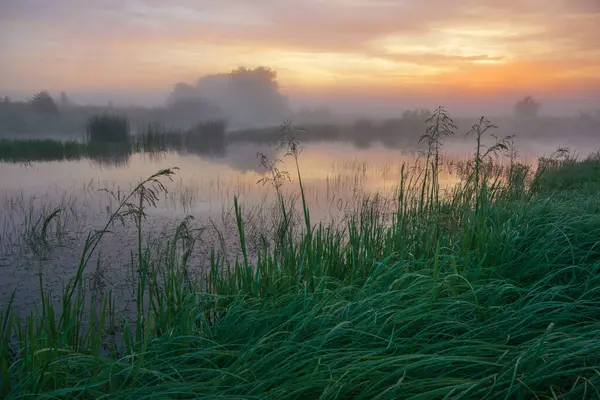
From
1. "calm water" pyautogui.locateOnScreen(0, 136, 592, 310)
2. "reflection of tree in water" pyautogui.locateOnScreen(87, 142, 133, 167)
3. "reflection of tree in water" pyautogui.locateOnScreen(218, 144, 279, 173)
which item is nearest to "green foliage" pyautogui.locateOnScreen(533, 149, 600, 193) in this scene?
"calm water" pyautogui.locateOnScreen(0, 136, 592, 310)

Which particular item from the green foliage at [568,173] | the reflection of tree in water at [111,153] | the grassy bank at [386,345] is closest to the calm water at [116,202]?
the reflection of tree in water at [111,153]

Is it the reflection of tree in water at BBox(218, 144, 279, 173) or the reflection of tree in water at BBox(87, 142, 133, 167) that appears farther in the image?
the reflection of tree in water at BBox(87, 142, 133, 167)

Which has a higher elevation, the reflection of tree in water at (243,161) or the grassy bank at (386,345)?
the reflection of tree in water at (243,161)

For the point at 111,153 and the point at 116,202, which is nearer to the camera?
the point at 116,202

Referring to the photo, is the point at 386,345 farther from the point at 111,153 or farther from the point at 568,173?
Answer: the point at 111,153

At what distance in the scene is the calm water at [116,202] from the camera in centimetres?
643

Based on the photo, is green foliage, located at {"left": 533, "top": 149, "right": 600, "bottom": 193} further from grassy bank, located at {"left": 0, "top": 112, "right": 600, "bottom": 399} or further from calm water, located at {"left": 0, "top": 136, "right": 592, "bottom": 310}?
grassy bank, located at {"left": 0, "top": 112, "right": 600, "bottom": 399}

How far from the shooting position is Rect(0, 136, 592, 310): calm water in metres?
6.43

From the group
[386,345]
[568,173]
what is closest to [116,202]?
[386,345]

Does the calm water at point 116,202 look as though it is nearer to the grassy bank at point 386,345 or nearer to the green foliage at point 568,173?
the grassy bank at point 386,345

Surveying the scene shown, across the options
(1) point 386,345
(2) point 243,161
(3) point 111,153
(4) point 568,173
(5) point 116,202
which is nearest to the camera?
(1) point 386,345

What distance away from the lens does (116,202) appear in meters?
10.9

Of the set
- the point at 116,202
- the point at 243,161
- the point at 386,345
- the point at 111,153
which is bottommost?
the point at 116,202

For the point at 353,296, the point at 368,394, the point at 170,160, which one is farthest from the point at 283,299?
the point at 170,160
